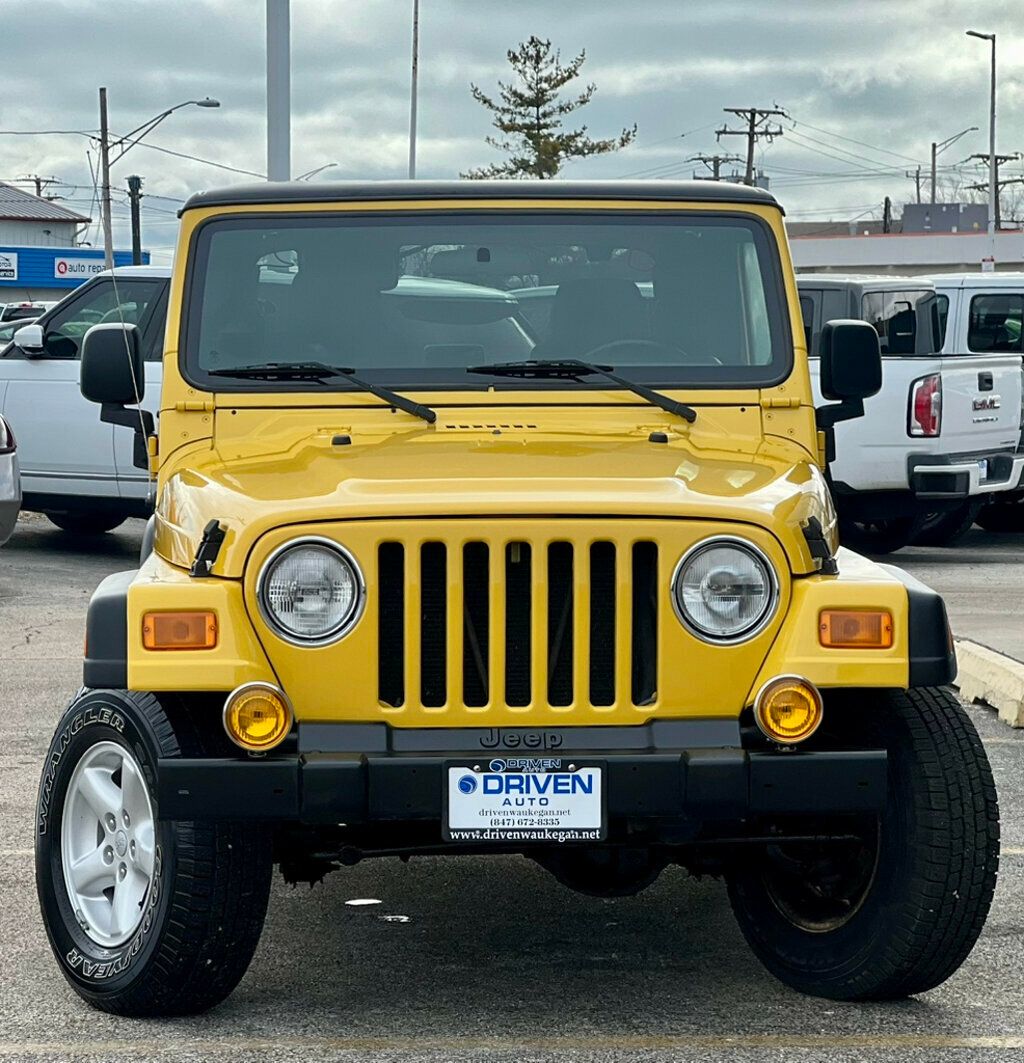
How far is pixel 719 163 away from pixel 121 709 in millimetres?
87017

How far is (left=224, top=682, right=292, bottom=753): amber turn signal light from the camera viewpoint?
14.1 feet

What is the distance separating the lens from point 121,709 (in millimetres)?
4543

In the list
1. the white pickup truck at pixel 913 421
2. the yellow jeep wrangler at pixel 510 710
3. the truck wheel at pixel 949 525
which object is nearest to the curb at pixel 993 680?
the yellow jeep wrangler at pixel 510 710

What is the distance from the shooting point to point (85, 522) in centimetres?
1529

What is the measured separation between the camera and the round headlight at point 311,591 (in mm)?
4387

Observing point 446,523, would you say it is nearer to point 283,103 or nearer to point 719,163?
point 283,103

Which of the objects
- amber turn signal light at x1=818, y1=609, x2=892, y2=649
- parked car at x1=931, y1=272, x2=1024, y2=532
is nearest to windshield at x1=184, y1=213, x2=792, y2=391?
amber turn signal light at x1=818, y1=609, x2=892, y2=649

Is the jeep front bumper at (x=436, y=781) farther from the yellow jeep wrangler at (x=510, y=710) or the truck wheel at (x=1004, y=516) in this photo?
the truck wheel at (x=1004, y=516)

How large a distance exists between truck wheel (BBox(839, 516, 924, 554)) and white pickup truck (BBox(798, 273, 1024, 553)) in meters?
0.21

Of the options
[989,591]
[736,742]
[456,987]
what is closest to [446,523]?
[736,742]

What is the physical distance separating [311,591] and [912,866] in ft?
4.96

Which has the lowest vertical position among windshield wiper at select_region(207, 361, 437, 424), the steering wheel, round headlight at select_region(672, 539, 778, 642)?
round headlight at select_region(672, 539, 778, 642)

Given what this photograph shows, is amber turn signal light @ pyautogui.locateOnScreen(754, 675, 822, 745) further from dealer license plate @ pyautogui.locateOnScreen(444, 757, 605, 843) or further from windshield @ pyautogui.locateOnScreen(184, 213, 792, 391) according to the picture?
windshield @ pyautogui.locateOnScreen(184, 213, 792, 391)

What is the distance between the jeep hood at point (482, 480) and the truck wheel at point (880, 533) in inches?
390
